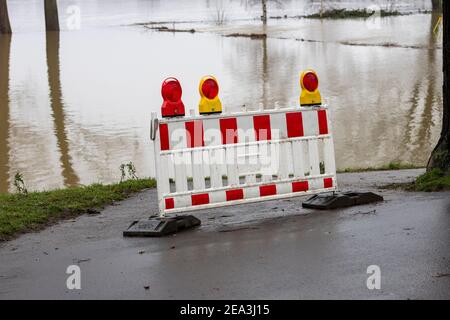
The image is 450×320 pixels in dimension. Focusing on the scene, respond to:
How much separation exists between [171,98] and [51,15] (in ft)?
150

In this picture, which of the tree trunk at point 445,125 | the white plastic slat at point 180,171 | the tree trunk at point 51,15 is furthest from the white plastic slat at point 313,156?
the tree trunk at point 51,15

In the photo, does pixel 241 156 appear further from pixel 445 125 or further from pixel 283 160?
pixel 445 125

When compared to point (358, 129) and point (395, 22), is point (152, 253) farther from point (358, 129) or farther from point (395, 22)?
point (395, 22)

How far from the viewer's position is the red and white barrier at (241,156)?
29.3ft

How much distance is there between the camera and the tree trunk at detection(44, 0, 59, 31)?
53.2 m

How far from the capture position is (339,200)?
9516mm

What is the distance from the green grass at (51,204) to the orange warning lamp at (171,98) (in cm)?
181

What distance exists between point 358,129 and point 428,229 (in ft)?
38.1

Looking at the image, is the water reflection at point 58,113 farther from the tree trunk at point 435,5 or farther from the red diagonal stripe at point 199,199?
the tree trunk at point 435,5

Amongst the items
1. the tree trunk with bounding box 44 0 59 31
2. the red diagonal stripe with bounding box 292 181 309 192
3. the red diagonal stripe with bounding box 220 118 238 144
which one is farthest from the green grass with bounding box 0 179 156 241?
the tree trunk with bounding box 44 0 59 31

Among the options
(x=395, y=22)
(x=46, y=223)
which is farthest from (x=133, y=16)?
(x=46, y=223)

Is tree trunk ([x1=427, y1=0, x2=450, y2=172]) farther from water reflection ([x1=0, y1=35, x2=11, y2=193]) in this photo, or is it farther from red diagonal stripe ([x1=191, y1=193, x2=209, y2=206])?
water reflection ([x1=0, y1=35, x2=11, y2=193])

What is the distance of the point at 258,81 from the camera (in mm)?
28484

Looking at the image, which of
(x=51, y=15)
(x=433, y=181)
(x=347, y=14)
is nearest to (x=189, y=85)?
(x=433, y=181)
